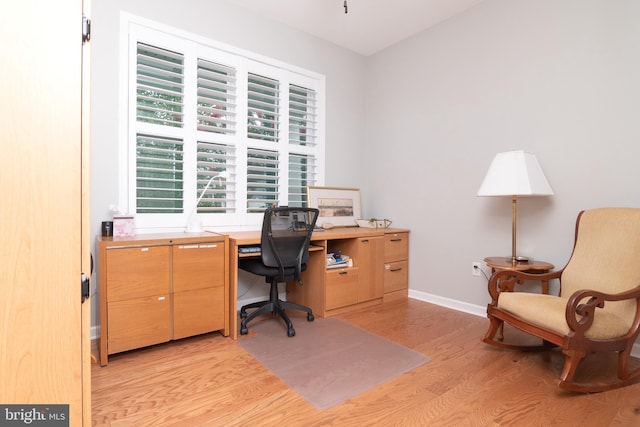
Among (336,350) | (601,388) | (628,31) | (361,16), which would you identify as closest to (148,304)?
(336,350)

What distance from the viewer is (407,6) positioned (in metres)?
3.18

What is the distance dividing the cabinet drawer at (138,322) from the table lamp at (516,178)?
2573 millimetres

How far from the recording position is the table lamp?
2420 mm

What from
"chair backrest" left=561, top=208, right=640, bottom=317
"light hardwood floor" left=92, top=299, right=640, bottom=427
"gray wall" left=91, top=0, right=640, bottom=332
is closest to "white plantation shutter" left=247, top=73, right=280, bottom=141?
"gray wall" left=91, top=0, right=640, bottom=332

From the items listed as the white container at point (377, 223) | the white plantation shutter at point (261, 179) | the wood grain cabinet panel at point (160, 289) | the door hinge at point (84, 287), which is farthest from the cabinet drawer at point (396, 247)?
the door hinge at point (84, 287)

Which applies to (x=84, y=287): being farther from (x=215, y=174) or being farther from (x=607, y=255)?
(x=607, y=255)

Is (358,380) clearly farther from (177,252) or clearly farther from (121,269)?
(121,269)

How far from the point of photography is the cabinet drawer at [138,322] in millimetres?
2135

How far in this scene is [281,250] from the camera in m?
2.67

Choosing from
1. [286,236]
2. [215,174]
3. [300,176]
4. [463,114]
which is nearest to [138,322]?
[286,236]

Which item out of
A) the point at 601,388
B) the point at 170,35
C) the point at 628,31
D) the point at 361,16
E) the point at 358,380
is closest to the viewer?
the point at 601,388

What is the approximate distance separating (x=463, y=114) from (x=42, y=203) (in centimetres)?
339

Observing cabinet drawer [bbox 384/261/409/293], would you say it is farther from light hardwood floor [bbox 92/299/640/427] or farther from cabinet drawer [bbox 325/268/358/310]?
light hardwood floor [bbox 92/299/640/427]

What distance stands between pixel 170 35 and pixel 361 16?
6.11 ft
